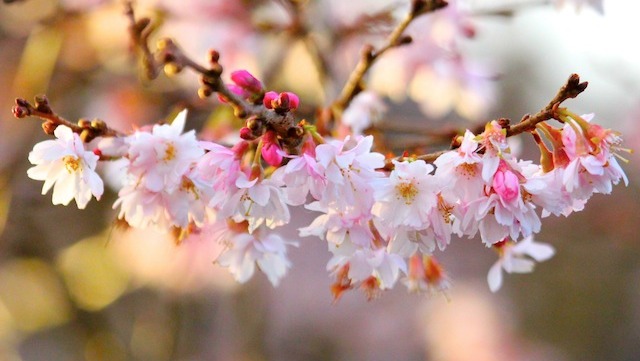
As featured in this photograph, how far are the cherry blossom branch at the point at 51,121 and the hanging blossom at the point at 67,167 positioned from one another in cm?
1

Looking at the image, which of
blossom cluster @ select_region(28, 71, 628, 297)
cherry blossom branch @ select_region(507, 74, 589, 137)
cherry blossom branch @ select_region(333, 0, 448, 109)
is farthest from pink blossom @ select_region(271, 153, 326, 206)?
cherry blossom branch @ select_region(333, 0, 448, 109)

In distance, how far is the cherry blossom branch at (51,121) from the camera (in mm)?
751

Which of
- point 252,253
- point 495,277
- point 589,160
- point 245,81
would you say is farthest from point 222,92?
point 495,277

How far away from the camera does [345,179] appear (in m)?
0.77

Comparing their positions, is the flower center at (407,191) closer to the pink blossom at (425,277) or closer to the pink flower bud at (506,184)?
the pink flower bud at (506,184)

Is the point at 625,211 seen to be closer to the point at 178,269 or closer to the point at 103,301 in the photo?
the point at 178,269

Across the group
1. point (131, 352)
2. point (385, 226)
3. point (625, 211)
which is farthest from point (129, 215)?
point (625, 211)

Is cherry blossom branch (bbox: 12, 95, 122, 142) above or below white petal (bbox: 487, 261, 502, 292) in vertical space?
above

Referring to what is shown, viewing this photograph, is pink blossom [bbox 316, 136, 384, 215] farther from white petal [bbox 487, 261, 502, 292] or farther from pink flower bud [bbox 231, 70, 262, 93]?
white petal [bbox 487, 261, 502, 292]

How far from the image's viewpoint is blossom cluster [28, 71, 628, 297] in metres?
0.75

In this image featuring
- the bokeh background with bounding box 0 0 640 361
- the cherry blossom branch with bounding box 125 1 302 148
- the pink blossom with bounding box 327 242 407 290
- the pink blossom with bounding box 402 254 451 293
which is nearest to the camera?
the cherry blossom branch with bounding box 125 1 302 148

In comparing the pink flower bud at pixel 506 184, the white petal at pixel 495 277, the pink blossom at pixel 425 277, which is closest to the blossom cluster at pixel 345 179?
the pink flower bud at pixel 506 184

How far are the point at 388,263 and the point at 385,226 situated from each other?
79 mm

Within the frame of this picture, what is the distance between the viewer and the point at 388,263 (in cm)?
87
